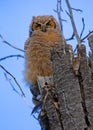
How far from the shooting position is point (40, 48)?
4789 millimetres

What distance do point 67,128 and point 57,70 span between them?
1.50ft

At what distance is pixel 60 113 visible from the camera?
2357 mm

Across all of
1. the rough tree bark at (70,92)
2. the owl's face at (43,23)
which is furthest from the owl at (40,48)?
the rough tree bark at (70,92)

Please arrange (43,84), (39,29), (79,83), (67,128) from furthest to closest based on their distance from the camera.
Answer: (39,29), (43,84), (79,83), (67,128)

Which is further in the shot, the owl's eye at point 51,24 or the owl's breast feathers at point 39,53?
the owl's eye at point 51,24

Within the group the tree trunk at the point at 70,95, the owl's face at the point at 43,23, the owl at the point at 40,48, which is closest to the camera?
the tree trunk at the point at 70,95

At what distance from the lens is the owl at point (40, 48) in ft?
13.8

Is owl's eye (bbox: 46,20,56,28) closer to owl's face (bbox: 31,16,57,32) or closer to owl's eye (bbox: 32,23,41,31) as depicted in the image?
owl's face (bbox: 31,16,57,32)

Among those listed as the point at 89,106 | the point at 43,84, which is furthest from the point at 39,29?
the point at 89,106

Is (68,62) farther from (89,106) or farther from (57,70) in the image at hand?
(89,106)

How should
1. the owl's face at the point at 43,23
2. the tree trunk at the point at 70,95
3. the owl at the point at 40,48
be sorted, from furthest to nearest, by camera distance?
the owl's face at the point at 43,23 < the owl at the point at 40,48 < the tree trunk at the point at 70,95

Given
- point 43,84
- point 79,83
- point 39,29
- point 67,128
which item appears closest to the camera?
point 67,128

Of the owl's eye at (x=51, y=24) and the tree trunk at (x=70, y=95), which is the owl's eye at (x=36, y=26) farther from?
the tree trunk at (x=70, y=95)

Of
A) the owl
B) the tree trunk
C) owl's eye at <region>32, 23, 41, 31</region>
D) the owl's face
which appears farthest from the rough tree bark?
owl's eye at <region>32, 23, 41, 31</region>
